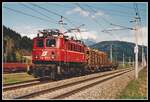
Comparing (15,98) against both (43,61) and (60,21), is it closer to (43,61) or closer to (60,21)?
(43,61)

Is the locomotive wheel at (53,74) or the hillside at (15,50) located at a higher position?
the hillside at (15,50)

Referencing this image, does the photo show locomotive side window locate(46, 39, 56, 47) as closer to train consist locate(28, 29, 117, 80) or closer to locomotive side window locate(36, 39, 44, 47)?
train consist locate(28, 29, 117, 80)

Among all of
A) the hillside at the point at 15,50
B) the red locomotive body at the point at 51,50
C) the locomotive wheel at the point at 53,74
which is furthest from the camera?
the hillside at the point at 15,50

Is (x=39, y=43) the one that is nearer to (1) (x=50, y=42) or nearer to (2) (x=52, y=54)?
(1) (x=50, y=42)

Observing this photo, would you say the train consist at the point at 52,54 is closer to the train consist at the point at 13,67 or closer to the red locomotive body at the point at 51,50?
the red locomotive body at the point at 51,50

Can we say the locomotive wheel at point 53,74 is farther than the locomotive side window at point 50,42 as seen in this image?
No

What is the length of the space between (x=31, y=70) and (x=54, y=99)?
34.4 ft

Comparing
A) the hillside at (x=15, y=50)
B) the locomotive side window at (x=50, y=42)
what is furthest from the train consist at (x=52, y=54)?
the hillside at (x=15, y=50)

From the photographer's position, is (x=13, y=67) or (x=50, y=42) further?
(x=13, y=67)

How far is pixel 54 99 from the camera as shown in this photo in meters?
16.2

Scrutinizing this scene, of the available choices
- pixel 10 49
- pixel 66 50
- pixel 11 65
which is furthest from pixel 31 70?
pixel 10 49

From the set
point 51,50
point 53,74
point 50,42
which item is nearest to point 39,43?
point 50,42

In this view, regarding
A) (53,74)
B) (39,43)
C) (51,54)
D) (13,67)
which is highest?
(39,43)

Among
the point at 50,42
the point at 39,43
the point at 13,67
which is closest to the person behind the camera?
the point at 50,42
